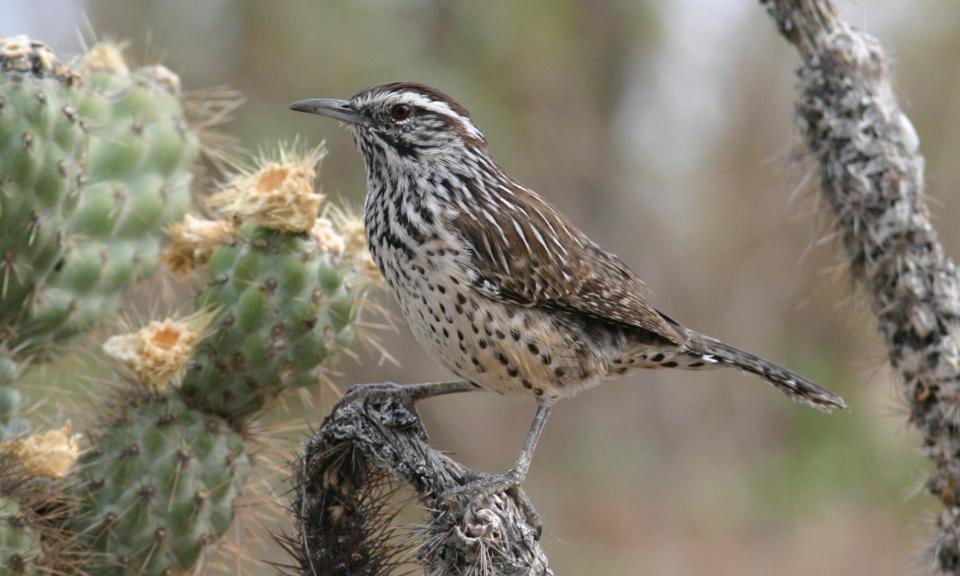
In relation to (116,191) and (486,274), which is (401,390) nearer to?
(486,274)

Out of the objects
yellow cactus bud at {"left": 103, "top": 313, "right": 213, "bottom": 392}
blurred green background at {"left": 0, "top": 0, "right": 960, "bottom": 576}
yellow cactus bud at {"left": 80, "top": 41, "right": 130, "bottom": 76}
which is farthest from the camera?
blurred green background at {"left": 0, "top": 0, "right": 960, "bottom": 576}

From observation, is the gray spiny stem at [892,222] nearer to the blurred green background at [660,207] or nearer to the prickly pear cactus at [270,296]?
the prickly pear cactus at [270,296]

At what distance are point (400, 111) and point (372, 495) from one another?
3.21 ft

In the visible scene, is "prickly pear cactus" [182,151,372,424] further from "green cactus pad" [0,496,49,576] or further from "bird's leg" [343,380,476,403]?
"green cactus pad" [0,496,49,576]

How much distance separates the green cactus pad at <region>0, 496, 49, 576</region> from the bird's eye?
4.01 ft

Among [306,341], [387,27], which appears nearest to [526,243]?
[306,341]

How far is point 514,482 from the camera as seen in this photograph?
2346 millimetres

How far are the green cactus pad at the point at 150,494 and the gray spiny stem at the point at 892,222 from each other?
1.59 meters

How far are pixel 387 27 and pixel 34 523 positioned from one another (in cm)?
515

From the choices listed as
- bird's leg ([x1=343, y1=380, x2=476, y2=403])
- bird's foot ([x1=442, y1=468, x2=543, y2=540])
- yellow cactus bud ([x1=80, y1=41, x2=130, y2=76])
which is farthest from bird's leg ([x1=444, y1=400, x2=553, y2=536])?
yellow cactus bud ([x1=80, y1=41, x2=130, y2=76])

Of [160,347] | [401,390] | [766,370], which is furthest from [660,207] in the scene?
[160,347]

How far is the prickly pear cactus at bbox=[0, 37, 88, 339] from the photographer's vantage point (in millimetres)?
2344

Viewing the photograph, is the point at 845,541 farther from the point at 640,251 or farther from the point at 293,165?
the point at 293,165

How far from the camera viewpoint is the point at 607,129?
7719 millimetres
